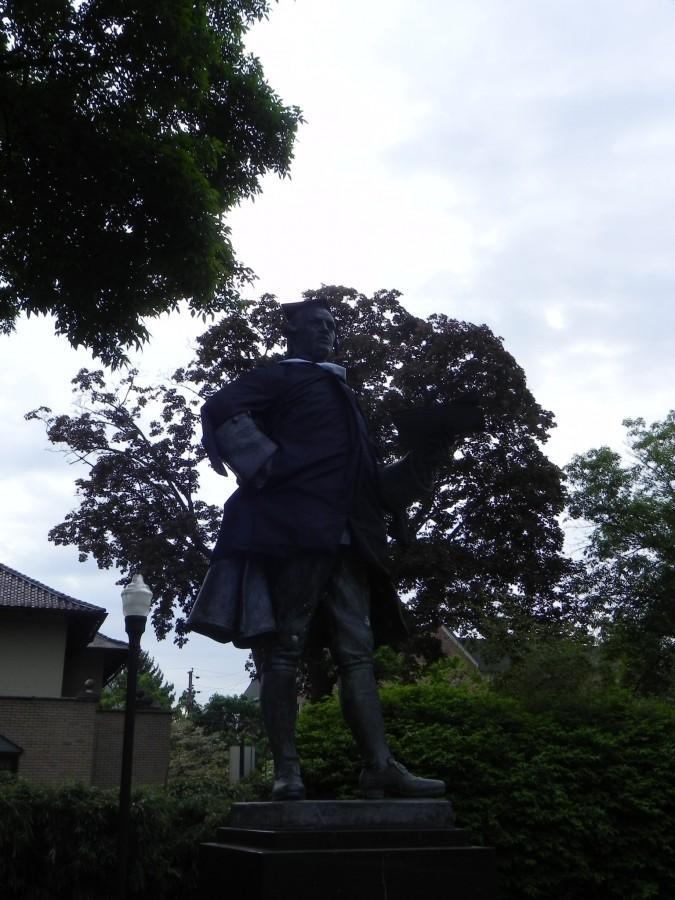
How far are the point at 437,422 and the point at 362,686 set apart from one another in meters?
1.39

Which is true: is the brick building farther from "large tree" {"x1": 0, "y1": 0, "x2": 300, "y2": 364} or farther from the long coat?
the long coat

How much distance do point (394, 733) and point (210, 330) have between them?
1849 cm

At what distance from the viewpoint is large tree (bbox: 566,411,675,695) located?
90.5 ft

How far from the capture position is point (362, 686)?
477 cm

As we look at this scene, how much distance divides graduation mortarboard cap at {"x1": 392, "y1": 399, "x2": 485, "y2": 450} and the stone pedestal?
Result: 1810 millimetres

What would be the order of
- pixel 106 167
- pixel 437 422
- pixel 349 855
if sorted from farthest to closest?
pixel 106 167, pixel 437 422, pixel 349 855

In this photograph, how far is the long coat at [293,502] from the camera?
475cm

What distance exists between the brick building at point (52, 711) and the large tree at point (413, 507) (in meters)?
4.11

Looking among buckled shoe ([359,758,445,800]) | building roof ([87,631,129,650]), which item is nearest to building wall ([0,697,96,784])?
building roof ([87,631,129,650])

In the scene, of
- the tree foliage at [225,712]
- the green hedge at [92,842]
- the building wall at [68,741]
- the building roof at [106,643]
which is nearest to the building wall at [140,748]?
the building wall at [68,741]

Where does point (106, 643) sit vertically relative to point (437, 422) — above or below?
above

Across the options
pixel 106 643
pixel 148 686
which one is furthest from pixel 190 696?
pixel 106 643

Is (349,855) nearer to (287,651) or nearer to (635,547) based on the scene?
(287,651)

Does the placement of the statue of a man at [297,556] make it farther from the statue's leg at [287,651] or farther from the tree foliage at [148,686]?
the tree foliage at [148,686]
